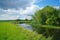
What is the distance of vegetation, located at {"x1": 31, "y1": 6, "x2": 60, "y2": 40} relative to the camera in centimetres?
181

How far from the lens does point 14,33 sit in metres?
1.78

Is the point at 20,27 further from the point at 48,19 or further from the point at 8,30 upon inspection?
the point at 48,19

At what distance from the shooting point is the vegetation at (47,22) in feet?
5.93

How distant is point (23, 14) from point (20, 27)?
0.15 metres

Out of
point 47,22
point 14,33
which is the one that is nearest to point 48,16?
point 47,22

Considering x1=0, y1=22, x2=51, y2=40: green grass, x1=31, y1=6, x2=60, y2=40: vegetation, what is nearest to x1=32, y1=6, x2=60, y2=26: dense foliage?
x1=31, y1=6, x2=60, y2=40: vegetation

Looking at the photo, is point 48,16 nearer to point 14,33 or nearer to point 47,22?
point 47,22

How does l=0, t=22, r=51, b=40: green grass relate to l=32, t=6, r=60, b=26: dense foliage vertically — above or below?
below

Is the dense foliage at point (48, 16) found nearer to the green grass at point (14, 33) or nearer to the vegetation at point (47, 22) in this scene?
the vegetation at point (47, 22)

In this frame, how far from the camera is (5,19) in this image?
1839 millimetres

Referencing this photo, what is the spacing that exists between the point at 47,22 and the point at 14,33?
0.39 m

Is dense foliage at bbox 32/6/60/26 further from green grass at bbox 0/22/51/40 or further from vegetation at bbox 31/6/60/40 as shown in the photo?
green grass at bbox 0/22/51/40

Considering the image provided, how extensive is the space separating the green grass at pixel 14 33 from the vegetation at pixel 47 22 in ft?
0.23

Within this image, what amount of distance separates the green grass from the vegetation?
0.07 m
